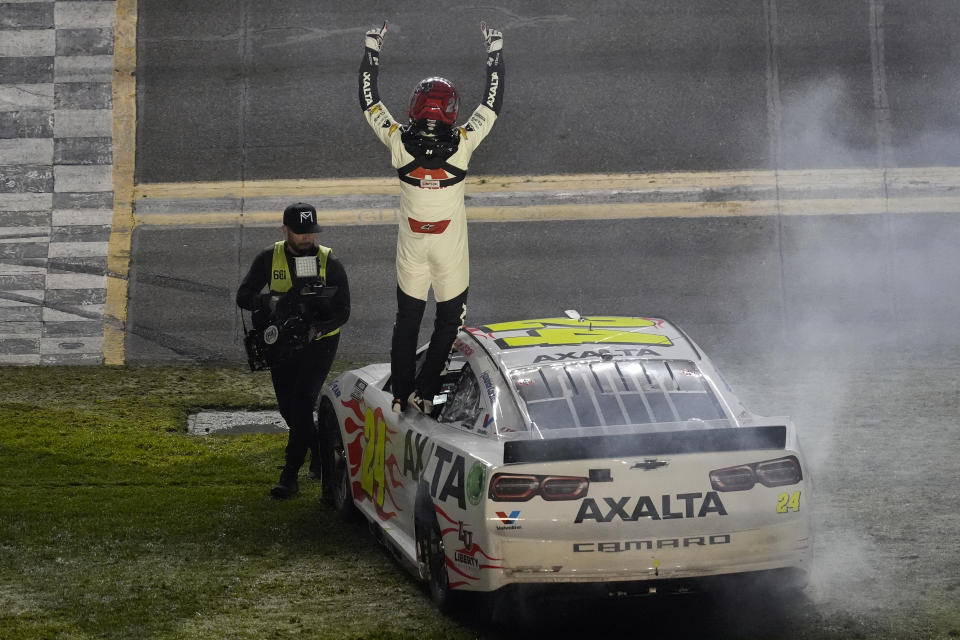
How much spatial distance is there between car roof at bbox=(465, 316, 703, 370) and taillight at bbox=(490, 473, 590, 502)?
97 cm

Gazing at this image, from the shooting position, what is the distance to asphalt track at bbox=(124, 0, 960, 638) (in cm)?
1313

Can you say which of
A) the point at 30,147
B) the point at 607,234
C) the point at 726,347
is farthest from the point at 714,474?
the point at 30,147

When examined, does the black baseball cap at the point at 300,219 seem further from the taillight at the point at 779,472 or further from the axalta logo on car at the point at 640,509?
the taillight at the point at 779,472

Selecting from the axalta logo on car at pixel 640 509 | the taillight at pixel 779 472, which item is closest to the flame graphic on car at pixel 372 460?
the axalta logo on car at pixel 640 509

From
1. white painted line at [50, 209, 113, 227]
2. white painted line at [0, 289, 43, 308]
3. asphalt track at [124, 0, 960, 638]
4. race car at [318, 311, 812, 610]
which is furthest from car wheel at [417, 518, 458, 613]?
white painted line at [50, 209, 113, 227]

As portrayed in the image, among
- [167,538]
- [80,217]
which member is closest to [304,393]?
[167,538]

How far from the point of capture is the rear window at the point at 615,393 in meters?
6.09

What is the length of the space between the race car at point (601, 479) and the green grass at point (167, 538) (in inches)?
19.1

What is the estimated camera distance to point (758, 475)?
219 inches

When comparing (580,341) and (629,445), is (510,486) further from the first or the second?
(580,341)

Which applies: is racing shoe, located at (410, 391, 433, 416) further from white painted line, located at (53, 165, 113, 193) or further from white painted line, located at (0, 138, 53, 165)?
white painted line, located at (0, 138, 53, 165)

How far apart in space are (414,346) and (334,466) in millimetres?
1218

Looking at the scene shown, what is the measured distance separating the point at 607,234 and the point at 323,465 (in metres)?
6.26

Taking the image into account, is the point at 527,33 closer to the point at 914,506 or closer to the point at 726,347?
the point at 726,347
